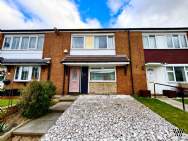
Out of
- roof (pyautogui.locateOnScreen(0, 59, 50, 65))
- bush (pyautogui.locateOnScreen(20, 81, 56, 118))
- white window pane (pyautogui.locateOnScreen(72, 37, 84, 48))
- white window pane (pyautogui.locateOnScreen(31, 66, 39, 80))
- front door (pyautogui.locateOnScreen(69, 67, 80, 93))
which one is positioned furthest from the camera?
white window pane (pyautogui.locateOnScreen(72, 37, 84, 48))

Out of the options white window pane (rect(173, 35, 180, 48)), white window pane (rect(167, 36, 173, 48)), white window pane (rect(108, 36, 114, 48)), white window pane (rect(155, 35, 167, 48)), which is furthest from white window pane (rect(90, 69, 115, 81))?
white window pane (rect(173, 35, 180, 48))

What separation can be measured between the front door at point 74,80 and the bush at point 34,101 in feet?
21.8

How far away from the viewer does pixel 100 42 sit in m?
14.5

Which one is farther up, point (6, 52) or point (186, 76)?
point (6, 52)

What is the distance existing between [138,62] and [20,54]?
12.1 meters

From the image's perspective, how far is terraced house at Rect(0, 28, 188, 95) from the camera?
13.2 meters

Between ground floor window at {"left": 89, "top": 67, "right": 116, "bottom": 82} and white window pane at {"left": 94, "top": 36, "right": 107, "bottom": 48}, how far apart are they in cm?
252

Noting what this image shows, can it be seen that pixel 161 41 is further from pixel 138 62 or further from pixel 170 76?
pixel 170 76

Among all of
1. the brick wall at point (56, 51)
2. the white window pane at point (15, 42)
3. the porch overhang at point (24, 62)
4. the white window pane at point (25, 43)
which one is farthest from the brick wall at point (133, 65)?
the white window pane at point (15, 42)

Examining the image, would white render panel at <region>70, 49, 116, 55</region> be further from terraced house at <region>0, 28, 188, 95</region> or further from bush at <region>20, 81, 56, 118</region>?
bush at <region>20, 81, 56, 118</region>

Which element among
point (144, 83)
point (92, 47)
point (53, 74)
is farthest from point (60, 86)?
point (144, 83)

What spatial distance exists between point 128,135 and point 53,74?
35.2ft

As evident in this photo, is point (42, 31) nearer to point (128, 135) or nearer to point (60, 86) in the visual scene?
point (60, 86)

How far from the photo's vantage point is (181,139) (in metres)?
3.96
